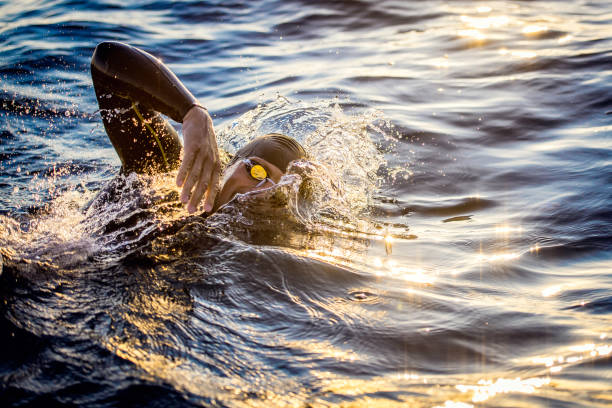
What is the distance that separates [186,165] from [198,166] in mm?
66

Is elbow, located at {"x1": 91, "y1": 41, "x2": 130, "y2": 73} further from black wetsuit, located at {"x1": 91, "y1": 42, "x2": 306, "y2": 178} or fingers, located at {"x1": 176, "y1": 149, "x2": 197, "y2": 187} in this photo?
fingers, located at {"x1": 176, "y1": 149, "x2": 197, "y2": 187}

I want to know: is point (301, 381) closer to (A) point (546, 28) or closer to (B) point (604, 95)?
(B) point (604, 95)

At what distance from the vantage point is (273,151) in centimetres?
411

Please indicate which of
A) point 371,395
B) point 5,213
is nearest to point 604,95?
point 371,395

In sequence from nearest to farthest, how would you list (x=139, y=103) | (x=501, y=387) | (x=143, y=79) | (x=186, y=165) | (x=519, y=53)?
1. (x=501, y=387)
2. (x=186, y=165)
3. (x=143, y=79)
4. (x=139, y=103)
5. (x=519, y=53)

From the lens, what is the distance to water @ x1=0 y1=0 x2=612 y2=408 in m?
2.06

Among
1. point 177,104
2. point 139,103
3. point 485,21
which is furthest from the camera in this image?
point 485,21

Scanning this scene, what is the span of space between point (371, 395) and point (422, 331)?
0.56m

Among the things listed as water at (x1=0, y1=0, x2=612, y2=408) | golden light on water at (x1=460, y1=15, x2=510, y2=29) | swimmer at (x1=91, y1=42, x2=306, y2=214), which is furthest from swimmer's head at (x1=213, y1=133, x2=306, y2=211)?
golden light on water at (x1=460, y1=15, x2=510, y2=29)

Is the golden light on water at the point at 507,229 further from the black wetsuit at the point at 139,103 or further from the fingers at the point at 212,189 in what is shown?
the black wetsuit at the point at 139,103

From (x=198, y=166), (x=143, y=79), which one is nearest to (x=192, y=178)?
(x=198, y=166)

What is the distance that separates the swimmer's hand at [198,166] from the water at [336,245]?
0.37 m

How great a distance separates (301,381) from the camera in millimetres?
2047

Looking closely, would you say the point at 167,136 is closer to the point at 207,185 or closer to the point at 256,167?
the point at 256,167
